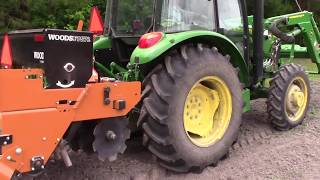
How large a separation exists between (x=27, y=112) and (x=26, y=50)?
2.07ft

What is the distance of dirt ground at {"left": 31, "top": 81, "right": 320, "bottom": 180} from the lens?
430 centimetres

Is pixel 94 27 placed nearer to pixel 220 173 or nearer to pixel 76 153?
pixel 76 153

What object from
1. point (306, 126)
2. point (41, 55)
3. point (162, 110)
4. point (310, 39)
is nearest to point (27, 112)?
point (41, 55)

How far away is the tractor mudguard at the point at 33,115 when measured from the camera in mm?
3395

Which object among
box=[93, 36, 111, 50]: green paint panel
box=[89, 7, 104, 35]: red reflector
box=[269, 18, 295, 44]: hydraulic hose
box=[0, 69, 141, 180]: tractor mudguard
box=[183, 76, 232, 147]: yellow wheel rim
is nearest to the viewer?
box=[0, 69, 141, 180]: tractor mudguard

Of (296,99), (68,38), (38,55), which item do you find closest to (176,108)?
(68,38)

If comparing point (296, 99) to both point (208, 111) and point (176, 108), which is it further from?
point (176, 108)

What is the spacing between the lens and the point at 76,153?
15.9 ft

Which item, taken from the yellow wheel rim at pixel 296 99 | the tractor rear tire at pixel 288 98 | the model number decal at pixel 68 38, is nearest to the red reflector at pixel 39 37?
the model number decal at pixel 68 38

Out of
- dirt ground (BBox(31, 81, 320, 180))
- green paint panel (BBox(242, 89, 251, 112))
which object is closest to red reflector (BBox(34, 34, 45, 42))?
dirt ground (BBox(31, 81, 320, 180))

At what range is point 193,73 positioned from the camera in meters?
4.32

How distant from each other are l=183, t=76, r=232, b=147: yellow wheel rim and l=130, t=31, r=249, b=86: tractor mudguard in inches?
15.7

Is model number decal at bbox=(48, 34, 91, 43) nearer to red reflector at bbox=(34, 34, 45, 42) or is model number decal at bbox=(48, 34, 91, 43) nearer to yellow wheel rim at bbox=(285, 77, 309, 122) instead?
red reflector at bbox=(34, 34, 45, 42)

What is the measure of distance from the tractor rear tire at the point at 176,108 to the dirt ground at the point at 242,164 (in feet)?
0.51
